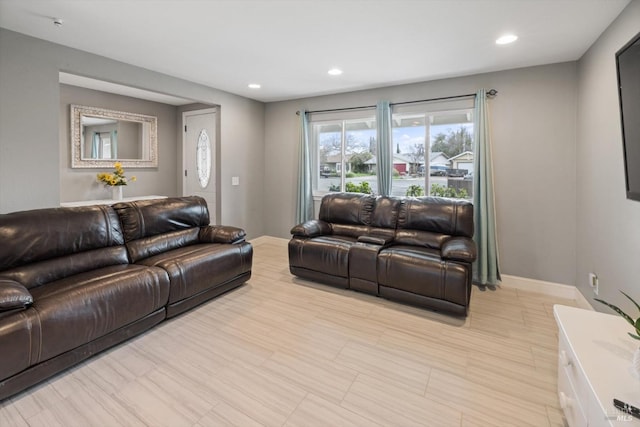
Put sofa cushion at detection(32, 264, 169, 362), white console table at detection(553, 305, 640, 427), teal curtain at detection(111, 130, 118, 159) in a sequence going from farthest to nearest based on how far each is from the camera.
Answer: teal curtain at detection(111, 130, 118, 159) → sofa cushion at detection(32, 264, 169, 362) → white console table at detection(553, 305, 640, 427)

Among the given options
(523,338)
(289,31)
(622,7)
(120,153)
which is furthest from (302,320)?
(120,153)

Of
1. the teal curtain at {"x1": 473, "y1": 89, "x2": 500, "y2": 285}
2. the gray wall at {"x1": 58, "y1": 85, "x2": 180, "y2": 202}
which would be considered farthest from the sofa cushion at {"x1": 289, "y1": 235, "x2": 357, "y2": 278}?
the gray wall at {"x1": 58, "y1": 85, "x2": 180, "y2": 202}

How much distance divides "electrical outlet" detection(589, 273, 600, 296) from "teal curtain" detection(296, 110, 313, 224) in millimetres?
3592

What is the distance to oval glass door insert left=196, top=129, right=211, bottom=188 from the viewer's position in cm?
547

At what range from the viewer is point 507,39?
276cm

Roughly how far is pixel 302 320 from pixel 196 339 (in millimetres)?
904

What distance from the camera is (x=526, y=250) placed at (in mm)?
3631

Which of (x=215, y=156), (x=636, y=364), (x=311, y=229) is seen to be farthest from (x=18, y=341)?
(x=215, y=156)

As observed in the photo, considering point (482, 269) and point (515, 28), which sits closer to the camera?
point (515, 28)

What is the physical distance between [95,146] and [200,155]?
1542 mm

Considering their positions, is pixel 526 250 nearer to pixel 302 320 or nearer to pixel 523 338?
pixel 523 338

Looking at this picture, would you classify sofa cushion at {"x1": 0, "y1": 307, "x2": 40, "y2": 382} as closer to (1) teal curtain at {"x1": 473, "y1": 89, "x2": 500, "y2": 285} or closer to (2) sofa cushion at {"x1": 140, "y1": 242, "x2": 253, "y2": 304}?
(2) sofa cushion at {"x1": 140, "y1": 242, "x2": 253, "y2": 304}

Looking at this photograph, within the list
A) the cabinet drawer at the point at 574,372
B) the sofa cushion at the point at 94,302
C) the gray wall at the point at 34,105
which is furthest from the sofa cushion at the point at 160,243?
the cabinet drawer at the point at 574,372

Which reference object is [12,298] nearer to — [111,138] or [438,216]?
[438,216]
